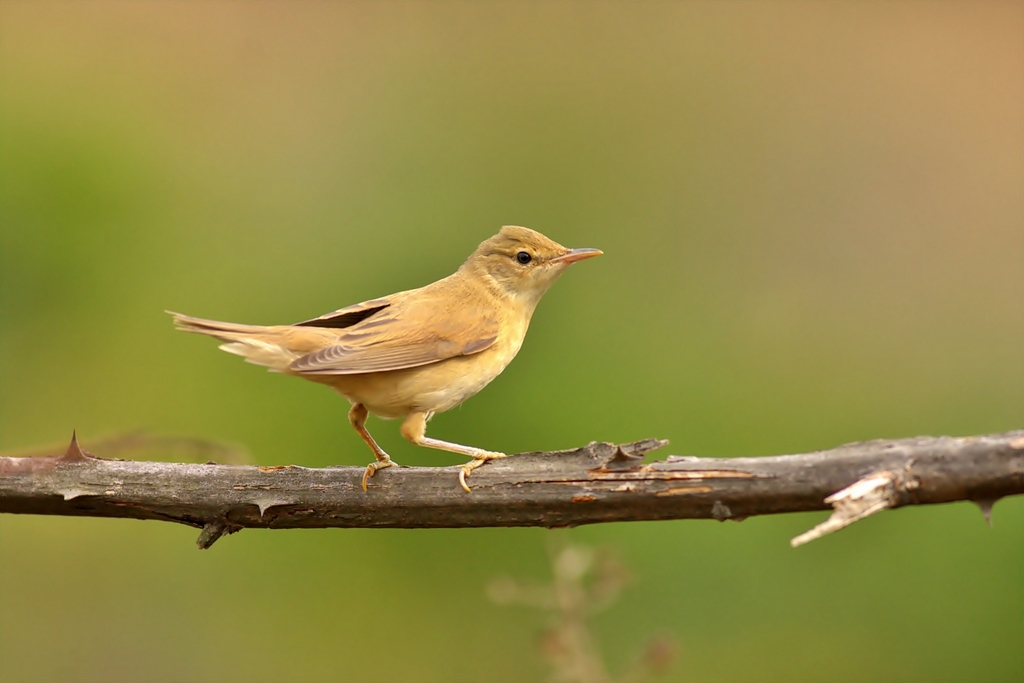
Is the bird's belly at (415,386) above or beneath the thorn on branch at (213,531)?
above

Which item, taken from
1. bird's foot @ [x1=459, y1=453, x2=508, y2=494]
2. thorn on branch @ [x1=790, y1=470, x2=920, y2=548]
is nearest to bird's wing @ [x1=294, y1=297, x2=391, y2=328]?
bird's foot @ [x1=459, y1=453, x2=508, y2=494]

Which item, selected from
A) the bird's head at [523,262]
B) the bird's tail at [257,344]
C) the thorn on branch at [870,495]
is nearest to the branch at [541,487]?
the thorn on branch at [870,495]

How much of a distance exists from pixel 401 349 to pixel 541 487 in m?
1.04

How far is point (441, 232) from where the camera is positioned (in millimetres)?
6512

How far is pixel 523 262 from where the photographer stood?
14.3ft

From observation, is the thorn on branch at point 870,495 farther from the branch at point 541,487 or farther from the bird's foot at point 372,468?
the bird's foot at point 372,468

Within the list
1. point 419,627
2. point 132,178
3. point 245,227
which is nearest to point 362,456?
point 419,627

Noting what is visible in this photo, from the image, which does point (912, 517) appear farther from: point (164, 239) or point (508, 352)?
point (164, 239)

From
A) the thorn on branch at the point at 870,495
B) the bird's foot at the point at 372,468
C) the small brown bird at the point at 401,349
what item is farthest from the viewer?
the small brown bird at the point at 401,349

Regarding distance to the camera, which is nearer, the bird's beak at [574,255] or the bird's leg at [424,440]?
the bird's leg at [424,440]

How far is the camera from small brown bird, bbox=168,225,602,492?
3607 mm

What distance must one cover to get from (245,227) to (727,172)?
153 inches

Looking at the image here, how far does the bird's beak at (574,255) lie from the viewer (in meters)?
4.22

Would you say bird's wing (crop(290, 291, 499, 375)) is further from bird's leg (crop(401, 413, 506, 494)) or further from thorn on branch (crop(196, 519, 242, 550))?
thorn on branch (crop(196, 519, 242, 550))
